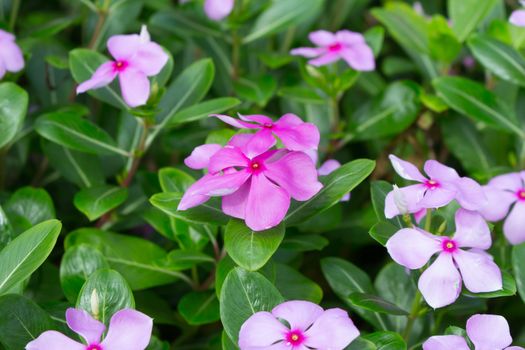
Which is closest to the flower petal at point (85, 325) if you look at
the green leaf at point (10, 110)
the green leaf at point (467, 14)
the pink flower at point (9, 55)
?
the green leaf at point (10, 110)

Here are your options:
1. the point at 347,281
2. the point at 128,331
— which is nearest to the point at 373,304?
the point at 347,281

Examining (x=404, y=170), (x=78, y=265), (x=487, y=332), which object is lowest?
(x=78, y=265)

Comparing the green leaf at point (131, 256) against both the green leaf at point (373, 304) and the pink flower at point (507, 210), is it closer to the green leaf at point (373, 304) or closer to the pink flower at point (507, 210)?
the green leaf at point (373, 304)

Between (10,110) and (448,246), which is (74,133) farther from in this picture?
(448,246)

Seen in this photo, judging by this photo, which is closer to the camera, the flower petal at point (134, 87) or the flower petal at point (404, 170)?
the flower petal at point (404, 170)

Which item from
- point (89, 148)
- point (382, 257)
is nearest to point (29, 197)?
point (89, 148)

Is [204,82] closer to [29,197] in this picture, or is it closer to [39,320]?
[29,197]

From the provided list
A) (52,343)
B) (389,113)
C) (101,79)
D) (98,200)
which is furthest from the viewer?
(389,113)
